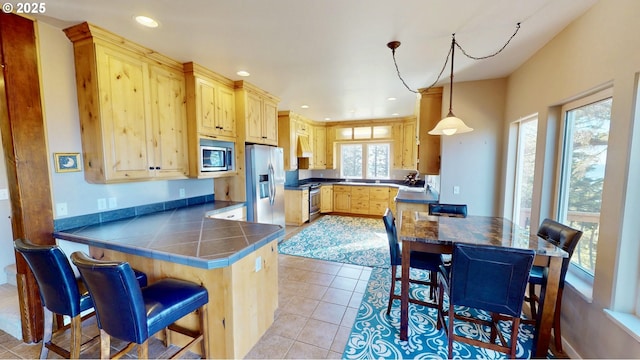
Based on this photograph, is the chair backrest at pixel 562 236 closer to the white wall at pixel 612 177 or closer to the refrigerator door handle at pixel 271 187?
the white wall at pixel 612 177

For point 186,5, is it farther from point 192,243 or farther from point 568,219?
point 568,219

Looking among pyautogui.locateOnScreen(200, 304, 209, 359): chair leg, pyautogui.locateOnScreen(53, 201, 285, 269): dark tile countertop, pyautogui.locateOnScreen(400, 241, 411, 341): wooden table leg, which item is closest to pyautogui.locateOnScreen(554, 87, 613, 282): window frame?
pyautogui.locateOnScreen(400, 241, 411, 341): wooden table leg

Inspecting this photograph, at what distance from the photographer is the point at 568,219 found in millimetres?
2178

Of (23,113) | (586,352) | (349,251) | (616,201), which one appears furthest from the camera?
(349,251)

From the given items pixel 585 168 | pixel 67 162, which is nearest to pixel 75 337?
pixel 67 162

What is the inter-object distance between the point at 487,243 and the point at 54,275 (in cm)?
282

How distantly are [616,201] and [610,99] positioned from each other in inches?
29.7

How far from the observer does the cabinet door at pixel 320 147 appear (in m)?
6.68

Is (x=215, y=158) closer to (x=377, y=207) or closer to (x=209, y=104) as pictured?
(x=209, y=104)

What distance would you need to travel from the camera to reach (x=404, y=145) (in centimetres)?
630

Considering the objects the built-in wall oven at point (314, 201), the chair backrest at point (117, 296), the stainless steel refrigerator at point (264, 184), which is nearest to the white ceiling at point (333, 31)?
the stainless steel refrigerator at point (264, 184)

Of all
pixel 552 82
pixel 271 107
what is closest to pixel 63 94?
pixel 271 107

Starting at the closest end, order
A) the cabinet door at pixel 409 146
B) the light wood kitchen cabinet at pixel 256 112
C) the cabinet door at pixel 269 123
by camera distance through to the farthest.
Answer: the light wood kitchen cabinet at pixel 256 112 < the cabinet door at pixel 269 123 < the cabinet door at pixel 409 146

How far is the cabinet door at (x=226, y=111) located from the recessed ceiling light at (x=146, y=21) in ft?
3.89
